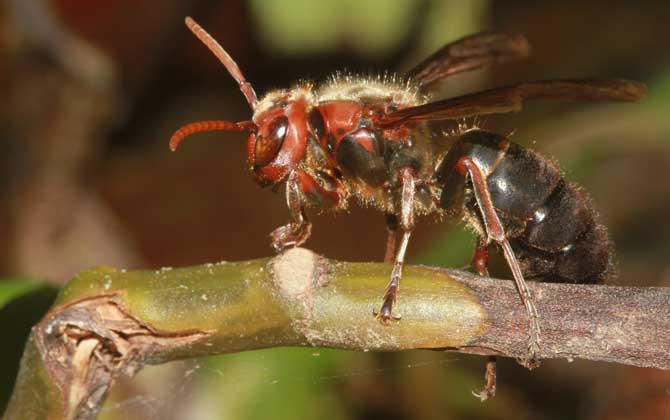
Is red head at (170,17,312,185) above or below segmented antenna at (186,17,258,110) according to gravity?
below

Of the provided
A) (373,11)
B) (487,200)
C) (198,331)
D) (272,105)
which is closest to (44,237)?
(373,11)

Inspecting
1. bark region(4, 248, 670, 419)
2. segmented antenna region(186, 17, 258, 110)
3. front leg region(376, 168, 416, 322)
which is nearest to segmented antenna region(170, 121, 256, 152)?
segmented antenna region(186, 17, 258, 110)

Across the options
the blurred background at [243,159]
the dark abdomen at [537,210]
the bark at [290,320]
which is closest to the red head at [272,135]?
the dark abdomen at [537,210]

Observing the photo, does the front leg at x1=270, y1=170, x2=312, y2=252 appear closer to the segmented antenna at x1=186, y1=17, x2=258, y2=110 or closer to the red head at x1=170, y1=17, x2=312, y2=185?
the red head at x1=170, y1=17, x2=312, y2=185

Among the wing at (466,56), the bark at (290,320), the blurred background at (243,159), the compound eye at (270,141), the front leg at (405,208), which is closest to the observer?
the bark at (290,320)

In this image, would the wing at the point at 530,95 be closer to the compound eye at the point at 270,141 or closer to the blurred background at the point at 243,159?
the compound eye at the point at 270,141

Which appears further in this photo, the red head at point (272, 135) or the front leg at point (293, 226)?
the red head at point (272, 135)
